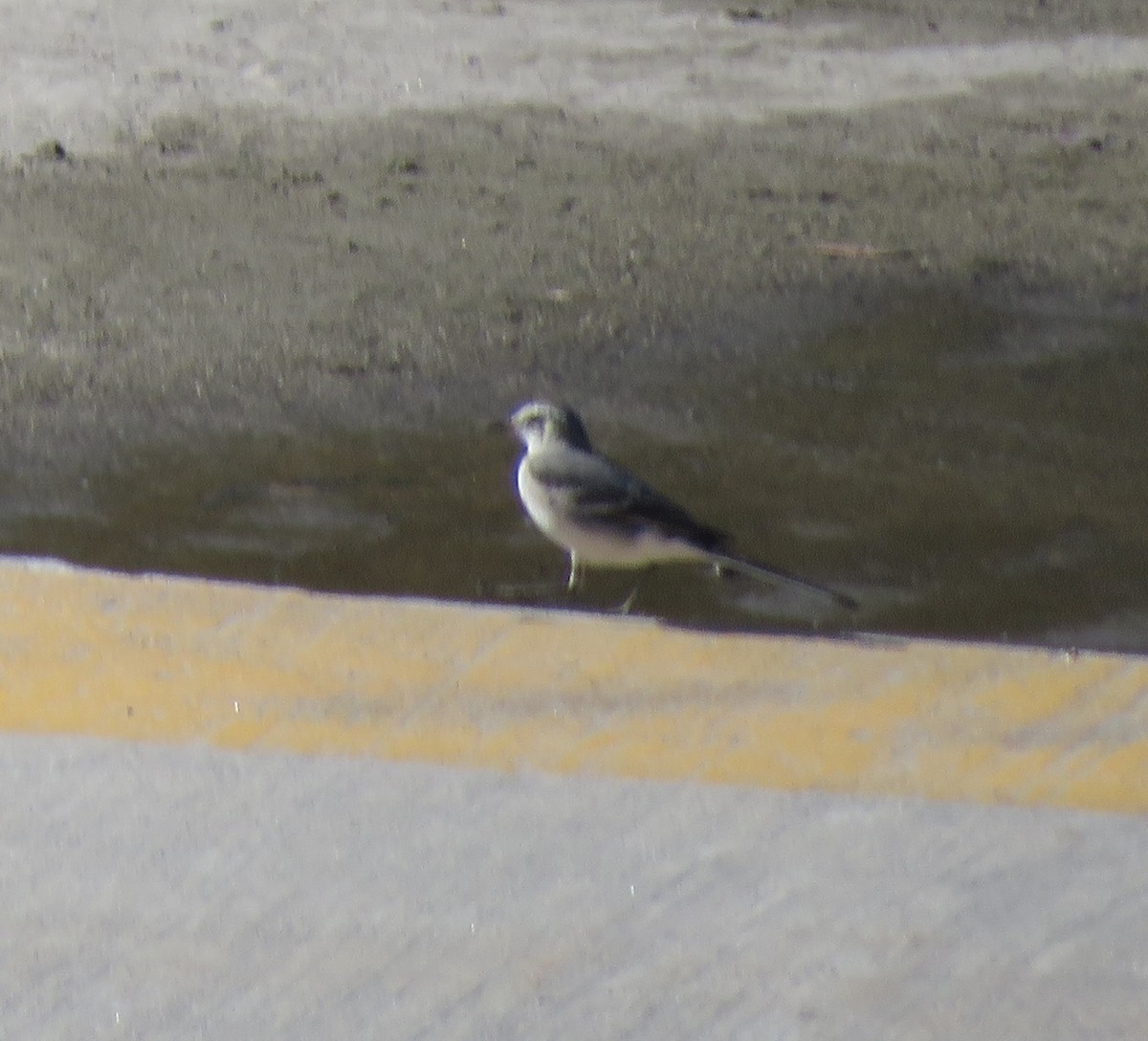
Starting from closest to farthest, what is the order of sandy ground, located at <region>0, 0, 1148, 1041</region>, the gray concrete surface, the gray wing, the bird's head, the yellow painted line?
the gray concrete surface → sandy ground, located at <region>0, 0, 1148, 1041</region> → the yellow painted line → the gray wing → the bird's head

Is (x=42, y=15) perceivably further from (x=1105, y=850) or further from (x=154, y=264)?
(x=1105, y=850)

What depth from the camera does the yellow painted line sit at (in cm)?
484

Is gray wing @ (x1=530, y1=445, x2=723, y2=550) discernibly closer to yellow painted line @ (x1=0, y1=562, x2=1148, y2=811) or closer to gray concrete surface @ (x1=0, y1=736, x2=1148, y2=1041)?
yellow painted line @ (x1=0, y1=562, x2=1148, y2=811)

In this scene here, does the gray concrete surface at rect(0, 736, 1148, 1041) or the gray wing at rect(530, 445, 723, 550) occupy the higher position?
the gray wing at rect(530, 445, 723, 550)

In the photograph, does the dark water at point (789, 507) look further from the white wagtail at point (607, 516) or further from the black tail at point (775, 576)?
the white wagtail at point (607, 516)

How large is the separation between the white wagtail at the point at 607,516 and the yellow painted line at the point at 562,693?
0.49 meters

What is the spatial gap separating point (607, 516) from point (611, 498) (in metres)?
0.06

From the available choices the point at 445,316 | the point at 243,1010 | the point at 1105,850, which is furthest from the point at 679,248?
the point at 243,1010

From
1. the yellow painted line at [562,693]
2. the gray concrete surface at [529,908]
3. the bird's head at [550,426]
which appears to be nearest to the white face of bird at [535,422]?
the bird's head at [550,426]

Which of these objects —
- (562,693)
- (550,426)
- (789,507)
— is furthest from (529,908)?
(789,507)

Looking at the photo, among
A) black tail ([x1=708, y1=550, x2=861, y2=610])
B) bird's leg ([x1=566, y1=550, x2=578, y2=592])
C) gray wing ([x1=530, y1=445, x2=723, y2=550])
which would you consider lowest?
bird's leg ([x1=566, y1=550, x2=578, y2=592])

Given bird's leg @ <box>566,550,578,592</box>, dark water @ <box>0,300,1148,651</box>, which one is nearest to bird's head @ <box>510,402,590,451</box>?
bird's leg @ <box>566,550,578,592</box>

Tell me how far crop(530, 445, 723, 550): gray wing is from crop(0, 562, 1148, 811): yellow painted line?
48cm

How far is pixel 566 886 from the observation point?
4328 mm
